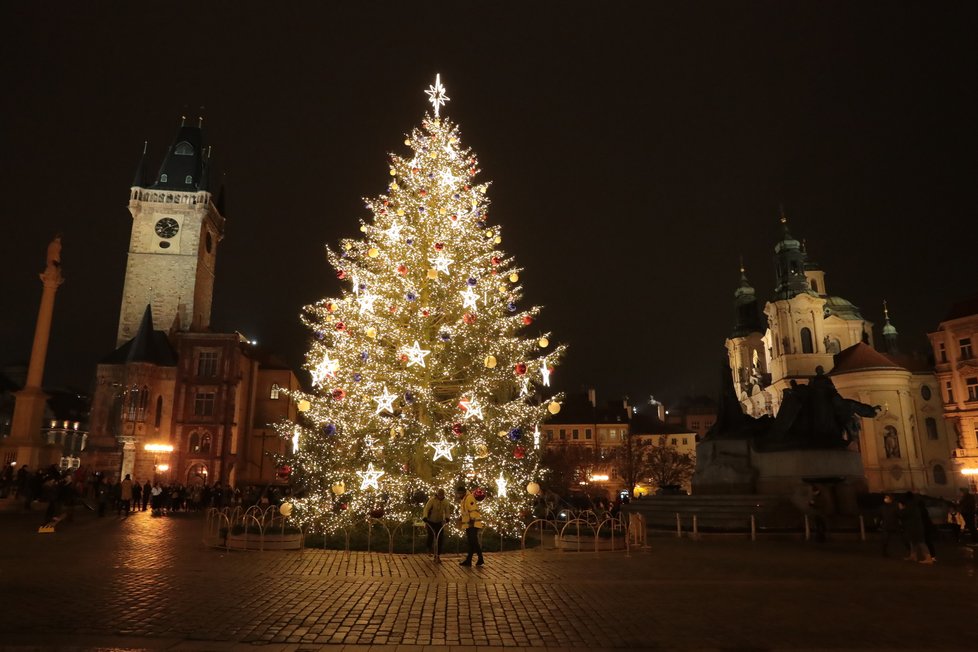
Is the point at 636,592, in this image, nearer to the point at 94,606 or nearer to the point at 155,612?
the point at 155,612

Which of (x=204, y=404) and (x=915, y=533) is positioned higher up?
(x=204, y=404)

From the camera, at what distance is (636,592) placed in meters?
9.86

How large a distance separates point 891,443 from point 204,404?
6114cm

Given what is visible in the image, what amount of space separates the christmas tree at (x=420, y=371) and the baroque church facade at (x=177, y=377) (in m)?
35.2

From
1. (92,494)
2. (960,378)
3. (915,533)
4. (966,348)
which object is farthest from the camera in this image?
(966,348)

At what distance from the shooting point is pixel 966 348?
58781mm

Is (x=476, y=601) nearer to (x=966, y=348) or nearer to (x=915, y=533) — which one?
(x=915, y=533)

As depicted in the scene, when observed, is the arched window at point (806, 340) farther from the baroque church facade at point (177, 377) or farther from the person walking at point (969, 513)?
the person walking at point (969, 513)

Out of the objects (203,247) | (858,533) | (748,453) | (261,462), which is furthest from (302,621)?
(203,247)

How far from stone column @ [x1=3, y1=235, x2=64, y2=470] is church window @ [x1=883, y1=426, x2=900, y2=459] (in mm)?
63353

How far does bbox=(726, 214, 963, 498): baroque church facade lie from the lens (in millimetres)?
59156

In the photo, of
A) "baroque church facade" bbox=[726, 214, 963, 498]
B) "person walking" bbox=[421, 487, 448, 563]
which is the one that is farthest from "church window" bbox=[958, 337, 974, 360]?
"person walking" bbox=[421, 487, 448, 563]

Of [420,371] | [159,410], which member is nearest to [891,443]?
[420,371]

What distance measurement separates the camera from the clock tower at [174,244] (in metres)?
71.4
